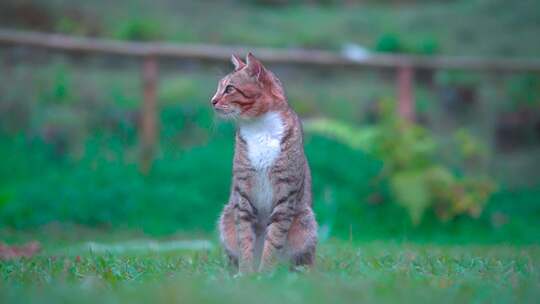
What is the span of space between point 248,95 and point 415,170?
6.88 metres

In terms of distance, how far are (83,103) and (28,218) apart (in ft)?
10.5

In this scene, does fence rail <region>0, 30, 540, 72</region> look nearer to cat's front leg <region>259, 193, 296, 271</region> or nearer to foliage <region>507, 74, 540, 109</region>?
foliage <region>507, 74, 540, 109</region>

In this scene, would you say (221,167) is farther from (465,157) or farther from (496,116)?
(496,116)

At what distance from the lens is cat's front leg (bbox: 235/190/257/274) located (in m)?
6.84

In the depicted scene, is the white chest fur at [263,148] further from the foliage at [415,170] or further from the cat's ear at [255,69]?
the foliage at [415,170]

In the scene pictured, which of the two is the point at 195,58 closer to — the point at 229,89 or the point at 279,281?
the point at 229,89

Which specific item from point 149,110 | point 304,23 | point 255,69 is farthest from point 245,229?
point 304,23

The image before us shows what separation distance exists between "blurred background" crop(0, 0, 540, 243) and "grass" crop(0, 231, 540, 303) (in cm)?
519

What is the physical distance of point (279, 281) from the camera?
5352 mm

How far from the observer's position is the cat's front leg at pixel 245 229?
6840 millimetres

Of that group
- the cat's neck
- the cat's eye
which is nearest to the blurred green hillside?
the cat's eye

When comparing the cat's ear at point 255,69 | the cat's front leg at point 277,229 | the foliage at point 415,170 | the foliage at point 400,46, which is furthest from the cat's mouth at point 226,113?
the foliage at point 400,46

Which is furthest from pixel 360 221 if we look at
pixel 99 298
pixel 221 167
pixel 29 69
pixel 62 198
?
pixel 99 298

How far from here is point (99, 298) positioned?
178 inches
